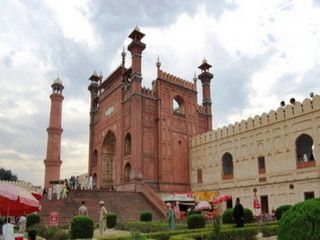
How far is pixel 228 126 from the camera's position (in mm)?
28953

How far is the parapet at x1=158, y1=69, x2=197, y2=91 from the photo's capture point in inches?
1283

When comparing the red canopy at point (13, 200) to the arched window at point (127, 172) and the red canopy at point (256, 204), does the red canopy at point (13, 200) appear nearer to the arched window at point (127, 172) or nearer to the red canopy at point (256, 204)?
the red canopy at point (256, 204)

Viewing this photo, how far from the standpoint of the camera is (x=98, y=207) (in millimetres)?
23734

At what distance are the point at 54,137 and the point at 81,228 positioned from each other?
26.4 m

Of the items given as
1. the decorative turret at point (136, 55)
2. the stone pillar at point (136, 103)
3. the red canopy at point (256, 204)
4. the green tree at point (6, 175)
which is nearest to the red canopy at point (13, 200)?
the red canopy at point (256, 204)

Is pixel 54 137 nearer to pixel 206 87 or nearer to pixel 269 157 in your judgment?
pixel 206 87

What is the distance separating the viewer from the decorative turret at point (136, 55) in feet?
100

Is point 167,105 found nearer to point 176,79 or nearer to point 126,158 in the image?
point 176,79

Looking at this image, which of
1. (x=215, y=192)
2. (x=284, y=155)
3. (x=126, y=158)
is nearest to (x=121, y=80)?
(x=126, y=158)

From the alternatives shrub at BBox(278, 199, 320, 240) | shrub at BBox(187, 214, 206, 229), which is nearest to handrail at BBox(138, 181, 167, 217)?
shrub at BBox(187, 214, 206, 229)

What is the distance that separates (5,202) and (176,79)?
2611 centimetres

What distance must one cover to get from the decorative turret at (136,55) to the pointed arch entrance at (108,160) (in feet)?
23.3

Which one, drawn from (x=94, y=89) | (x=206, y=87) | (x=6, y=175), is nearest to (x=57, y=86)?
(x=94, y=89)

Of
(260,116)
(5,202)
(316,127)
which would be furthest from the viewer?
(260,116)
